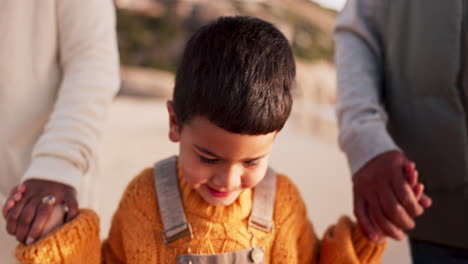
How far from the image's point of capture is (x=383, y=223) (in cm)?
123

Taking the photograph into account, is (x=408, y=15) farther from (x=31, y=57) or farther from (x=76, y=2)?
(x=31, y=57)

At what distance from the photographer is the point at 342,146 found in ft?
4.87

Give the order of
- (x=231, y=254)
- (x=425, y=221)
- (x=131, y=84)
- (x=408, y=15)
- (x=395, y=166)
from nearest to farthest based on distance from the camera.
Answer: (x=231, y=254) < (x=395, y=166) < (x=408, y=15) < (x=425, y=221) < (x=131, y=84)

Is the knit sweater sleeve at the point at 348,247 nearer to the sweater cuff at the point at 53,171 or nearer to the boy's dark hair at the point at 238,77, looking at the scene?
the boy's dark hair at the point at 238,77

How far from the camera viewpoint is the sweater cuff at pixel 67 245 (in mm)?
1039

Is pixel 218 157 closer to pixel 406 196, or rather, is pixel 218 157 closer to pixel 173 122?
pixel 173 122

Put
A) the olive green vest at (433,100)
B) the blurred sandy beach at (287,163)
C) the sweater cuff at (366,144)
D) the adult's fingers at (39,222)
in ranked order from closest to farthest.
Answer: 1. the adult's fingers at (39,222)
2. the sweater cuff at (366,144)
3. the olive green vest at (433,100)
4. the blurred sandy beach at (287,163)

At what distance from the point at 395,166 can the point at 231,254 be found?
47 cm

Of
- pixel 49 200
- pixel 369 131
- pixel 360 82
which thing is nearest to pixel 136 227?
pixel 49 200

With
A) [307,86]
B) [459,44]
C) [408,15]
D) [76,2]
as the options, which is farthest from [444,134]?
[307,86]

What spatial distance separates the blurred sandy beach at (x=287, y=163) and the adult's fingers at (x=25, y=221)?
110 cm

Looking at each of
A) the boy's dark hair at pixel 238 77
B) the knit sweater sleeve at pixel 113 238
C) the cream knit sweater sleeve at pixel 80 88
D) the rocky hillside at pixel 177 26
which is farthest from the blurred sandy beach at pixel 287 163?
the rocky hillside at pixel 177 26

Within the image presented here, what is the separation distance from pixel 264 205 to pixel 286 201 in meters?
0.07

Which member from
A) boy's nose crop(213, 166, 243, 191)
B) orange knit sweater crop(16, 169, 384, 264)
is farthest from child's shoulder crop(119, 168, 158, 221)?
boy's nose crop(213, 166, 243, 191)
